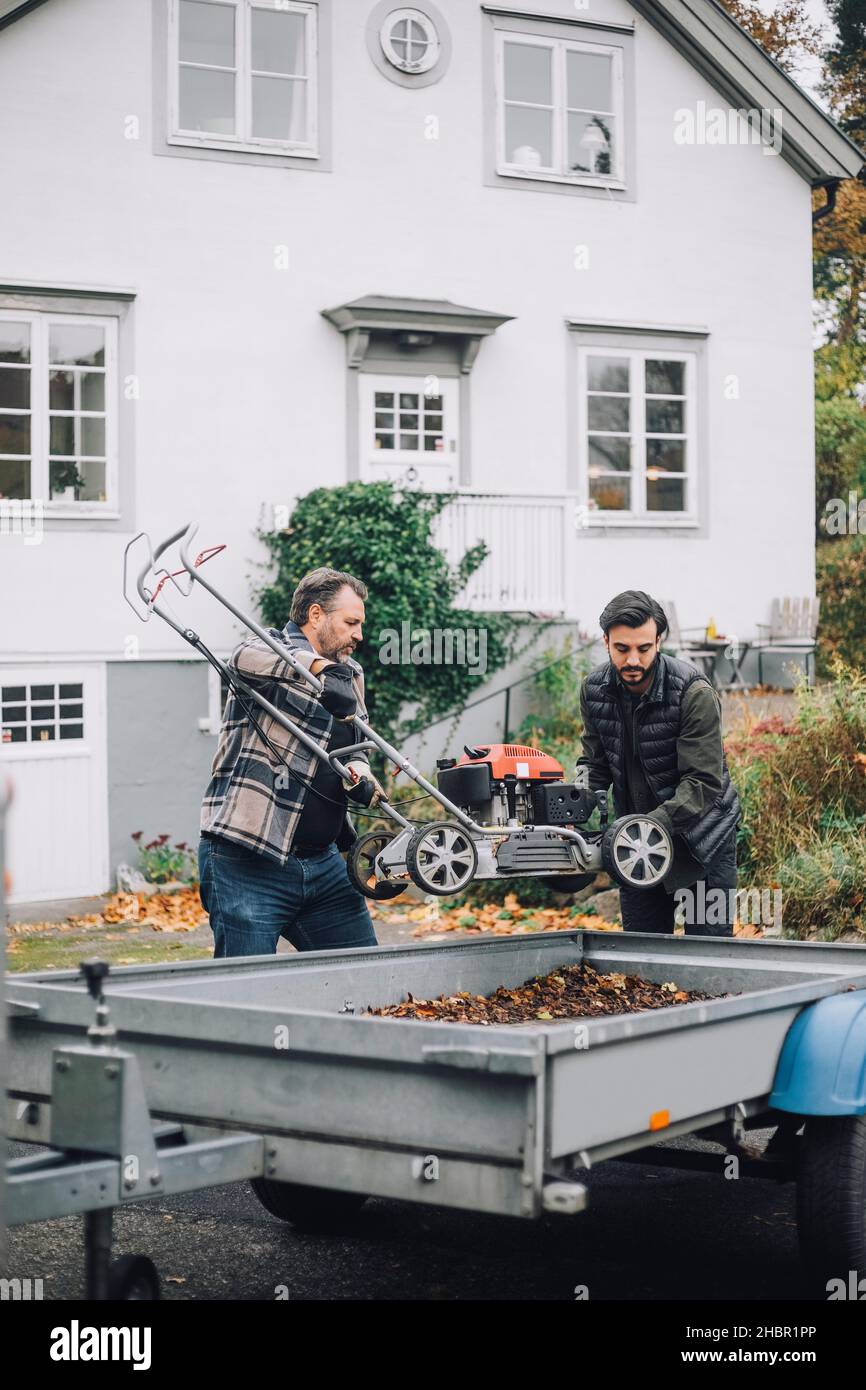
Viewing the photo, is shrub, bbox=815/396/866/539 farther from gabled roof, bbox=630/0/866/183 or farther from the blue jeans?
the blue jeans

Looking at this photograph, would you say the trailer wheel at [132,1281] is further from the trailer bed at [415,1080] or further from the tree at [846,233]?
the tree at [846,233]

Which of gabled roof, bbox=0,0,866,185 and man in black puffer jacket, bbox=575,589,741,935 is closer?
man in black puffer jacket, bbox=575,589,741,935

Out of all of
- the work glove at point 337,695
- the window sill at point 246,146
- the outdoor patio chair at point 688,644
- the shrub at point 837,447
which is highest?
→ the window sill at point 246,146

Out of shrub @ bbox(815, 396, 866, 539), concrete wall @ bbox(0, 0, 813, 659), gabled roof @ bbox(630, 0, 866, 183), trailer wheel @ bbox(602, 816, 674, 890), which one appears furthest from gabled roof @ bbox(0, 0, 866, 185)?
trailer wheel @ bbox(602, 816, 674, 890)

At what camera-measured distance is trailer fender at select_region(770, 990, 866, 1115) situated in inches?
Answer: 182

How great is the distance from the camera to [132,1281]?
4086mm

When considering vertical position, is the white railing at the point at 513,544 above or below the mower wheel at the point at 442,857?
above

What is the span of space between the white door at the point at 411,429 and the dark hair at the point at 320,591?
10275mm

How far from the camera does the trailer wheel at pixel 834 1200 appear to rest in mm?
4664

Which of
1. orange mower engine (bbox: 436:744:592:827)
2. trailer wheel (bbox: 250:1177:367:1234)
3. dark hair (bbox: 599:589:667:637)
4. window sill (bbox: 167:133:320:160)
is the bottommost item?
trailer wheel (bbox: 250:1177:367:1234)

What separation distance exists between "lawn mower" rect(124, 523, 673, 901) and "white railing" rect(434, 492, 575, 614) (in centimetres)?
974

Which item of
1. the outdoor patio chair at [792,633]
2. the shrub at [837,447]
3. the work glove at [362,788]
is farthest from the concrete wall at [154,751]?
the shrub at [837,447]
